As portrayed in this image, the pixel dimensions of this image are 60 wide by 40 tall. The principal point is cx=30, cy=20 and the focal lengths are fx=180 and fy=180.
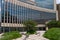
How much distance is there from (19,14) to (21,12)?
168 centimetres

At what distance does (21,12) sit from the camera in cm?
5947

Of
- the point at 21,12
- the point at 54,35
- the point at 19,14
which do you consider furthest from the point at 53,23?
the point at 54,35

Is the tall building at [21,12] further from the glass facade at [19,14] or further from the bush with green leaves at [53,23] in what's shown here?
the bush with green leaves at [53,23]

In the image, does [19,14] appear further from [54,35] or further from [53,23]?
[54,35]

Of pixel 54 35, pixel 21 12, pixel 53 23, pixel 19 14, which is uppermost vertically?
pixel 21 12

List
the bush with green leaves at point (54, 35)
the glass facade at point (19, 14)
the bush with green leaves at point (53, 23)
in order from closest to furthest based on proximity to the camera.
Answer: the bush with green leaves at point (54, 35)
the glass facade at point (19, 14)
the bush with green leaves at point (53, 23)

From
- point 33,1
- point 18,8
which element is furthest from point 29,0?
point 18,8

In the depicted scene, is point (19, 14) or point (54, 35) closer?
point (54, 35)

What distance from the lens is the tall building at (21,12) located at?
5000 centimetres

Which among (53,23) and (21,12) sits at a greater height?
(21,12)

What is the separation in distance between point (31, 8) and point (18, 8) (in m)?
11.0

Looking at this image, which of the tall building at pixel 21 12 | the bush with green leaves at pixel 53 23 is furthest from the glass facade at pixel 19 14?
the bush with green leaves at pixel 53 23

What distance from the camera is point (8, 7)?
5153cm

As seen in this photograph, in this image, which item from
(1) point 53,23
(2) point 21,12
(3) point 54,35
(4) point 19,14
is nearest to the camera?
(3) point 54,35
